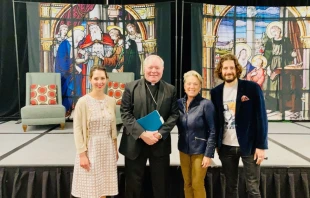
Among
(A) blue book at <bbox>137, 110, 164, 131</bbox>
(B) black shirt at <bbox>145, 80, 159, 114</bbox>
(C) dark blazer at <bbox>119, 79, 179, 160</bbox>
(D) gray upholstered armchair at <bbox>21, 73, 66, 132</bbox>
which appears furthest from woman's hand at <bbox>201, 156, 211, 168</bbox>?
(D) gray upholstered armchair at <bbox>21, 73, 66, 132</bbox>

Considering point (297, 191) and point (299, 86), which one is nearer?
point (297, 191)

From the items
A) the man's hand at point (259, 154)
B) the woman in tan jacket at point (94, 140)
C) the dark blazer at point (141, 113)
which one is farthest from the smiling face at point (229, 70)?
the woman in tan jacket at point (94, 140)

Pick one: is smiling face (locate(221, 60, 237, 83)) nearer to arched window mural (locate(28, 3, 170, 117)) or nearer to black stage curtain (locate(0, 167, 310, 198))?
black stage curtain (locate(0, 167, 310, 198))

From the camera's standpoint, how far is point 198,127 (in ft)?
6.88

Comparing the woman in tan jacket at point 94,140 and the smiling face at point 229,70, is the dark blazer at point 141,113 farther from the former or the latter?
the smiling face at point 229,70

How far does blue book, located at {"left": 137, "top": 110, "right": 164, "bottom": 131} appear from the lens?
81.0 inches

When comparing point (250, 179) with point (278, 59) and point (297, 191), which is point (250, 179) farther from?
point (278, 59)


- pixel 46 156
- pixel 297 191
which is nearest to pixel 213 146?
pixel 297 191

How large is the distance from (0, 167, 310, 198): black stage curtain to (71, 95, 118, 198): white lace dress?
0.52m

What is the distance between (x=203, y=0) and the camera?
223 inches

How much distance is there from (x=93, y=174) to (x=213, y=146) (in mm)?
812

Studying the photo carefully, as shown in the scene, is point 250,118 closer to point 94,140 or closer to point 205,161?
point 205,161

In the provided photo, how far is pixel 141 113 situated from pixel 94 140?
0.36 m

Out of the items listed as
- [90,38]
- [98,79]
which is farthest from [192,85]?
[90,38]
